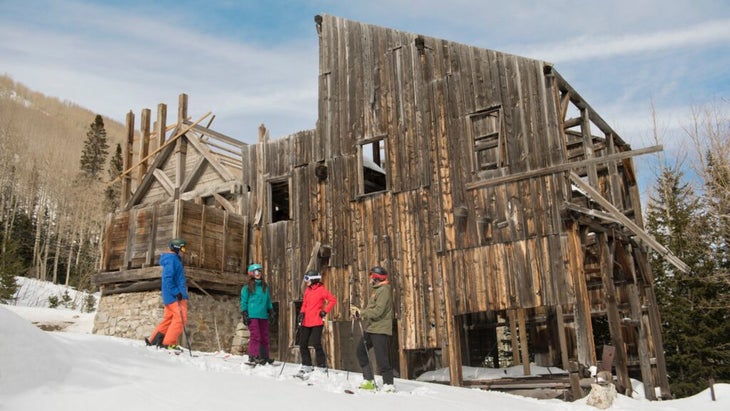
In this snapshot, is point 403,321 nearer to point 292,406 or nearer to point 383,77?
point 383,77

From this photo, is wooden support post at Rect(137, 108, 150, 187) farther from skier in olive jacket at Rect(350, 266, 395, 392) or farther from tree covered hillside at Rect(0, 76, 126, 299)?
tree covered hillside at Rect(0, 76, 126, 299)

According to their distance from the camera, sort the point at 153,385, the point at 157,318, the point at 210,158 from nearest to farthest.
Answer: the point at 153,385, the point at 157,318, the point at 210,158

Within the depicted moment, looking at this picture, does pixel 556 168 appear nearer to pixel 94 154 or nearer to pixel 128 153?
pixel 128 153

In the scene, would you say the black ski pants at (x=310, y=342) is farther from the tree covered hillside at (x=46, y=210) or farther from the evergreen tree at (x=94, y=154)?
the evergreen tree at (x=94, y=154)

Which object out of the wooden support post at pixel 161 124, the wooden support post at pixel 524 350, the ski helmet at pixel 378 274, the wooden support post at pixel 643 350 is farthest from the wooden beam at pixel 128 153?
the wooden support post at pixel 643 350

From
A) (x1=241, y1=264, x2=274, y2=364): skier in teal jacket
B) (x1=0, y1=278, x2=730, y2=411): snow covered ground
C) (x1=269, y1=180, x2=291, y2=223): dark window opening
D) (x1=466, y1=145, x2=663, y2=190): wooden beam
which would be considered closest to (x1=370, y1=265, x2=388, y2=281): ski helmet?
(x1=0, y1=278, x2=730, y2=411): snow covered ground

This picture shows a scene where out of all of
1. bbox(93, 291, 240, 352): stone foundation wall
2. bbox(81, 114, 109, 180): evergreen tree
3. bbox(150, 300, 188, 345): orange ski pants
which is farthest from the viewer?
bbox(81, 114, 109, 180): evergreen tree

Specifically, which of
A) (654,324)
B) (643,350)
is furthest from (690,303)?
(643,350)

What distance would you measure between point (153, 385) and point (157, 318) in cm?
944

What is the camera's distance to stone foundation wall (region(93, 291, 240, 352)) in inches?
635

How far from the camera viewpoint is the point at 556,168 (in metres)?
13.9

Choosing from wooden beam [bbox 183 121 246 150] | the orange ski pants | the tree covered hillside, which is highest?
the tree covered hillside

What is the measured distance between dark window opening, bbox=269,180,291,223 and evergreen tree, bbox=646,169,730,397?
1410cm

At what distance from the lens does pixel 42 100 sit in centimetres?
11706
